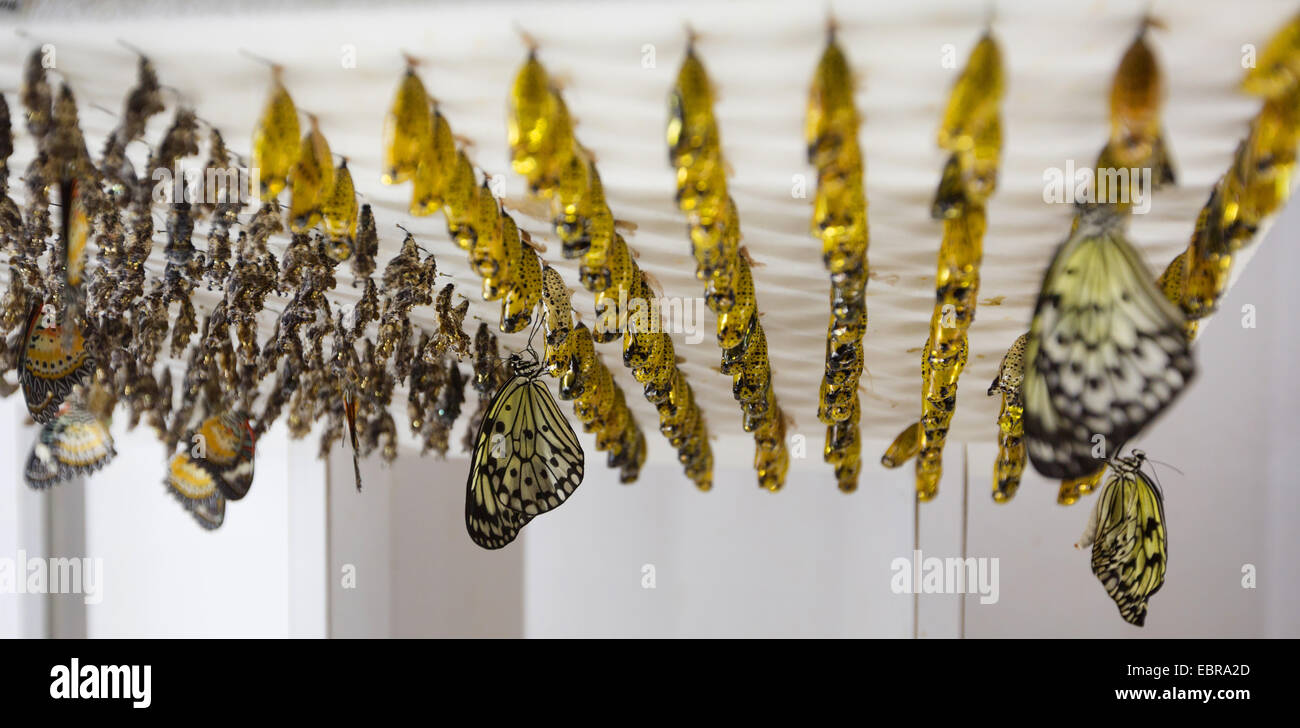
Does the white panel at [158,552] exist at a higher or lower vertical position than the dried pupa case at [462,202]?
lower

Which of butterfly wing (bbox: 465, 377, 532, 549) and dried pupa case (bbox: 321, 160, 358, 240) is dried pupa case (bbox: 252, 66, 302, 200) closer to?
dried pupa case (bbox: 321, 160, 358, 240)

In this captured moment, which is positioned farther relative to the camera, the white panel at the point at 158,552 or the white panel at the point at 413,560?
the white panel at the point at 158,552

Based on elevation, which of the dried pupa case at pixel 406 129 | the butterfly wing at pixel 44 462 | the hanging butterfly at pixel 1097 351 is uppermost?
the dried pupa case at pixel 406 129

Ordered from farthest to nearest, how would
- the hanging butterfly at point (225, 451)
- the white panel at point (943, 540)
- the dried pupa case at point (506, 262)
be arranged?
1. the white panel at point (943, 540)
2. the hanging butterfly at point (225, 451)
3. the dried pupa case at point (506, 262)

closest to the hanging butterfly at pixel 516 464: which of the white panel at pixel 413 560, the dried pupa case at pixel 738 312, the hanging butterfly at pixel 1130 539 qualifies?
the dried pupa case at pixel 738 312

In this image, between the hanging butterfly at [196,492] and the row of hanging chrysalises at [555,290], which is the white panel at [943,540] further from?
the hanging butterfly at [196,492]
